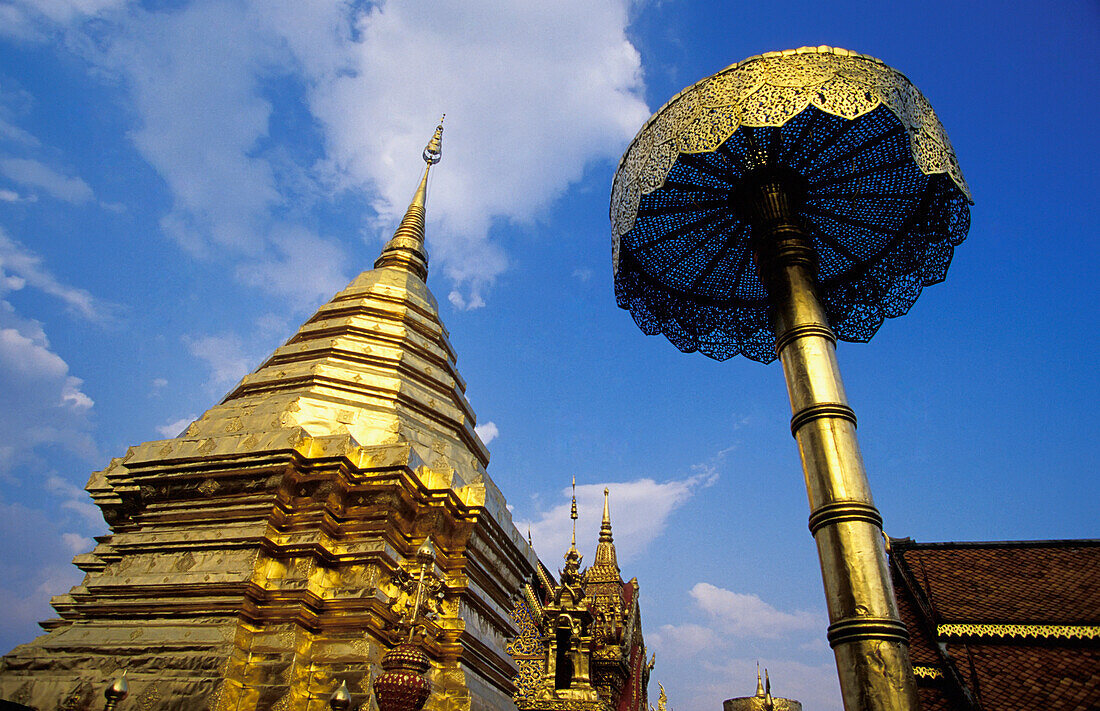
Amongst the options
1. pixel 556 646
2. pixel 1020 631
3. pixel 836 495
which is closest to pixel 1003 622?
pixel 1020 631

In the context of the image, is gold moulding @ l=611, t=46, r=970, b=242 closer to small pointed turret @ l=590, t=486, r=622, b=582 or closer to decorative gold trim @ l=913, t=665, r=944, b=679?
decorative gold trim @ l=913, t=665, r=944, b=679

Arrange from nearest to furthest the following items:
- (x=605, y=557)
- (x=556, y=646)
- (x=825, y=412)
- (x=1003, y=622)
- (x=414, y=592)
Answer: (x=825, y=412), (x=414, y=592), (x=1003, y=622), (x=556, y=646), (x=605, y=557)

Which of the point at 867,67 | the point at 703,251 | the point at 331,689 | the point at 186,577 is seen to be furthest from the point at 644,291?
the point at 186,577

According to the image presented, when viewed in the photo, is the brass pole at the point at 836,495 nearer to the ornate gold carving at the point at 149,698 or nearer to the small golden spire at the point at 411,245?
the ornate gold carving at the point at 149,698

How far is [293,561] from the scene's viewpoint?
6.82 meters

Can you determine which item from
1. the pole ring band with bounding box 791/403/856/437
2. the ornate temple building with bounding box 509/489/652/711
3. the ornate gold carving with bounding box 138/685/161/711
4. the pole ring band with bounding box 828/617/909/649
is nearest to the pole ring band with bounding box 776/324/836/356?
the pole ring band with bounding box 791/403/856/437

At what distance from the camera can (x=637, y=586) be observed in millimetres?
21016

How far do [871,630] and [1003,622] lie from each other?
27.6 feet

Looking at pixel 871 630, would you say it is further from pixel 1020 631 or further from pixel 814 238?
pixel 1020 631

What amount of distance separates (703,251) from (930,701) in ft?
23.0

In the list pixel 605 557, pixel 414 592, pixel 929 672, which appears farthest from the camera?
pixel 605 557

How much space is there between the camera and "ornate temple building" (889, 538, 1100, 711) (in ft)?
28.6

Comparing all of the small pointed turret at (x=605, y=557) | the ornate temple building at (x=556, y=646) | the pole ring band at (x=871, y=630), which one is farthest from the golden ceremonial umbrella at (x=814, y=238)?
the small pointed turret at (x=605, y=557)

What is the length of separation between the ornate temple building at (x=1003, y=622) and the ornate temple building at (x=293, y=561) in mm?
5818
